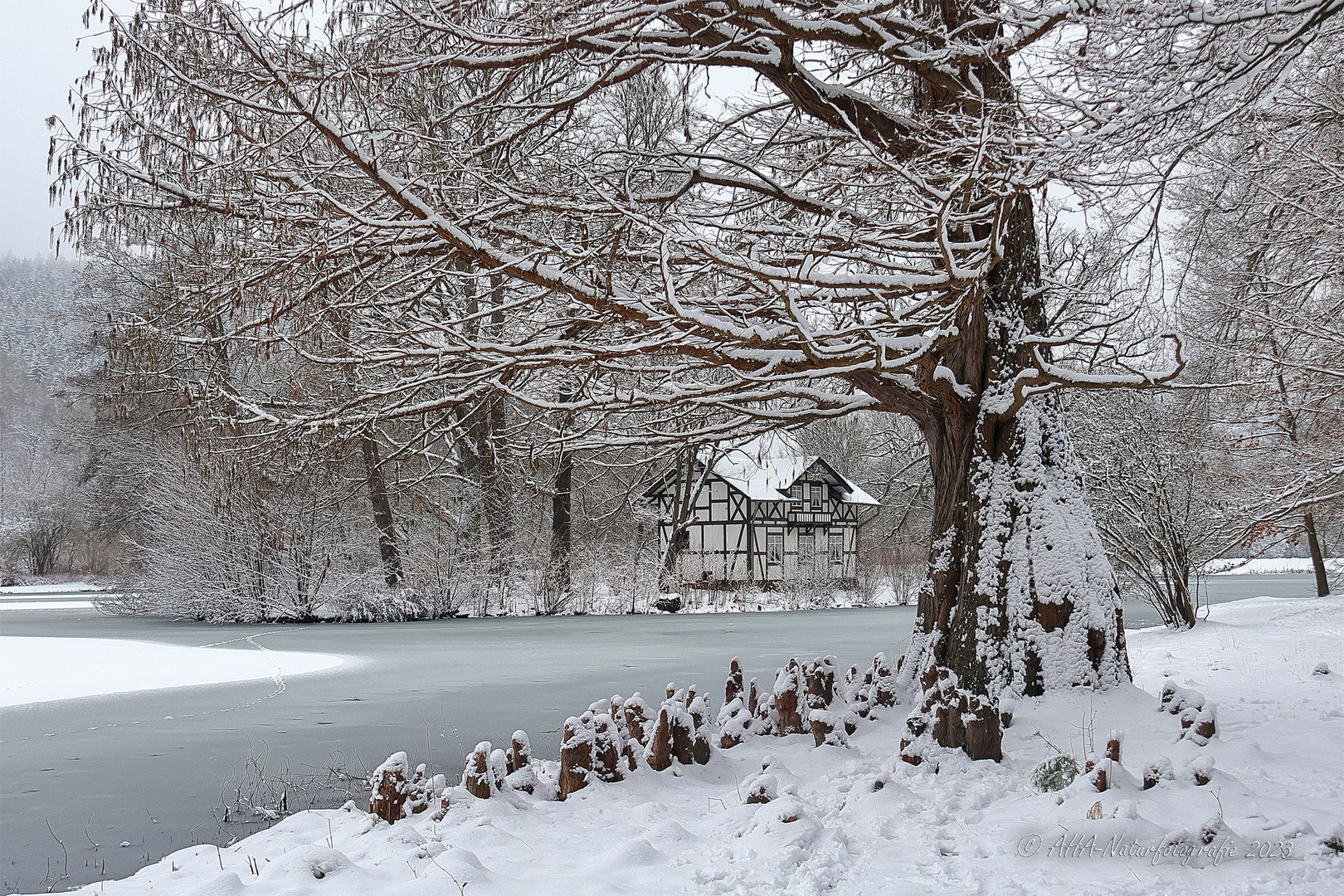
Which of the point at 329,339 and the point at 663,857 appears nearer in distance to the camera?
the point at 663,857

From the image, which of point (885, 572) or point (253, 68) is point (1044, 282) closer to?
point (253, 68)

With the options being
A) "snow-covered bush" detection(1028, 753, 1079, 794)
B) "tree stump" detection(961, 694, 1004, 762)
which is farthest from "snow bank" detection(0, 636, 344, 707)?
"snow-covered bush" detection(1028, 753, 1079, 794)

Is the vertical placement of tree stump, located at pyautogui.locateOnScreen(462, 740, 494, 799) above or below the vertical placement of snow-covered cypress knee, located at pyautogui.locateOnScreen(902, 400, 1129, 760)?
below

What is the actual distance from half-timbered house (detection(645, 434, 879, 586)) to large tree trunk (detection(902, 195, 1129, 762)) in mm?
23550

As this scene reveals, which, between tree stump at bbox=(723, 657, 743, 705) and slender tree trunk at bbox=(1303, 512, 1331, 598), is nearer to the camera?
tree stump at bbox=(723, 657, 743, 705)

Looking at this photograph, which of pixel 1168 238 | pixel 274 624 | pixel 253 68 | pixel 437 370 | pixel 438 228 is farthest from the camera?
pixel 274 624

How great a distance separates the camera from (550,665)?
1345cm

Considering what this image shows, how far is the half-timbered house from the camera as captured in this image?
32231 mm

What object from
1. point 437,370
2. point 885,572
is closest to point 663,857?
point 437,370

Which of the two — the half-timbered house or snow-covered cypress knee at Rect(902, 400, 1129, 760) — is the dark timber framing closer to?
the half-timbered house

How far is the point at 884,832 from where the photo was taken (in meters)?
4.24

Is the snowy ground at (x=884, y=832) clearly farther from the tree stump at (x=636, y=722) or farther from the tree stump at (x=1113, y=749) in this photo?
the tree stump at (x=636, y=722)

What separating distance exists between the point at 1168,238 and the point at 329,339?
11389mm

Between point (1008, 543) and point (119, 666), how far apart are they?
1248cm
